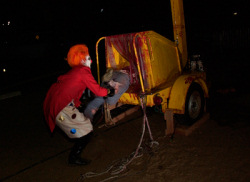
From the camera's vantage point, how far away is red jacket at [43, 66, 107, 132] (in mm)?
3053

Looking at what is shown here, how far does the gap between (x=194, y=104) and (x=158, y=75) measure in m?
1.00

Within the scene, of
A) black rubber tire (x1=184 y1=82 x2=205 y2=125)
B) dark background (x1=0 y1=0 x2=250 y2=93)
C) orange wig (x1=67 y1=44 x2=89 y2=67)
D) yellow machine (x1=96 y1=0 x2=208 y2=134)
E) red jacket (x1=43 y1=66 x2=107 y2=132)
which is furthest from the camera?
dark background (x1=0 y1=0 x2=250 y2=93)

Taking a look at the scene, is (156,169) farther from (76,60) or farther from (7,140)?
(7,140)

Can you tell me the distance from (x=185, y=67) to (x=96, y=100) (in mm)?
2142

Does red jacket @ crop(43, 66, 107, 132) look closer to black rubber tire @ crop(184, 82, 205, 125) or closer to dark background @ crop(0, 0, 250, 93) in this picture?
A: black rubber tire @ crop(184, 82, 205, 125)

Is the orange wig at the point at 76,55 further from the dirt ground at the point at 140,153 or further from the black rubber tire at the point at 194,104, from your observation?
the black rubber tire at the point at 194,104

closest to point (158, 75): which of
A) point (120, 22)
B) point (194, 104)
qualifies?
point (194, 104)

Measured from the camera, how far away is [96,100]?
13.9ft

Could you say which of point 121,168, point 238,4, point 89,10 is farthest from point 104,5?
point 121,168

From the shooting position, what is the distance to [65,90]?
307 cm

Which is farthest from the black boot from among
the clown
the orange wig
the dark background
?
the dark background

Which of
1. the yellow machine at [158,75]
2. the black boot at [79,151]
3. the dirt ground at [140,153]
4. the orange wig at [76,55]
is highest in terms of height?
the orange wig at [76,55]

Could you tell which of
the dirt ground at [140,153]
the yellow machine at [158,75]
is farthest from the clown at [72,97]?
the yellow machine at [158,75]

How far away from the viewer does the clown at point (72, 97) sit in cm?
307
